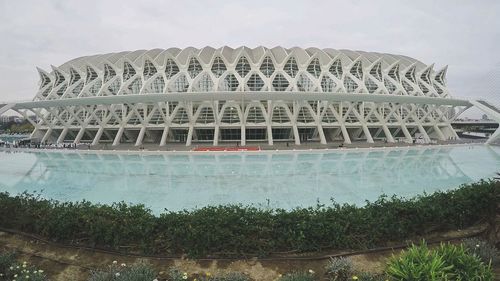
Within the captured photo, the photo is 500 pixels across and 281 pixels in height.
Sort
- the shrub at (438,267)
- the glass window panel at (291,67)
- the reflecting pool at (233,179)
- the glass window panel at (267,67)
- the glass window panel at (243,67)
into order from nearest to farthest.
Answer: the shrub at (438,267)
the reflecting pool at (233,179)
the glass window panel at (243,67)
the glass window panel at (267,67)
the glass window panel at (291,67)

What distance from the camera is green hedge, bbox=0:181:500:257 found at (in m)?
5.50

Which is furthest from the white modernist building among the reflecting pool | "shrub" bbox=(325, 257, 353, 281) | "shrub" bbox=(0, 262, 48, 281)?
Answer: "shrub" bbox=(325, 257, 353, 281)

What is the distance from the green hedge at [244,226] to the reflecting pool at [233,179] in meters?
2.44

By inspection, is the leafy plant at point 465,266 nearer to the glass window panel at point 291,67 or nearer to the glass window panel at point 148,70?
the glass window panel at point 291,67

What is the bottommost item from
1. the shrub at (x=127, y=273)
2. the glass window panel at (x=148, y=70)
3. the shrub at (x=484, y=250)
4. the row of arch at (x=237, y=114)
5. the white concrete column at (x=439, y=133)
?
the white concrete column at (x=439, y=133)

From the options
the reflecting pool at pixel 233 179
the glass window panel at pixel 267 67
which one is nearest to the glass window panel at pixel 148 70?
the glass window panel at pixel 267 67

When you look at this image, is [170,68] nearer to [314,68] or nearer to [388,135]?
[314,68]

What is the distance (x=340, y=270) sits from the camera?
4.97 m

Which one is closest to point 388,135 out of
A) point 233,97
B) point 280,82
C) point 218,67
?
point 280,82

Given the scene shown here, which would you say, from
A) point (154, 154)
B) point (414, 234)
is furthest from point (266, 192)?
point (154, 154)

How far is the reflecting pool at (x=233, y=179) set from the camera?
12.1 metres

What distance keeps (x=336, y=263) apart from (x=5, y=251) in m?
5.97

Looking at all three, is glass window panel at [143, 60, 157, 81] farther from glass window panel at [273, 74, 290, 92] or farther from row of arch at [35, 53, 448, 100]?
glass window panel at [273, 74, 290, 92]

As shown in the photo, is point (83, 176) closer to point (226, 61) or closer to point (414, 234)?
point (414, 234)
